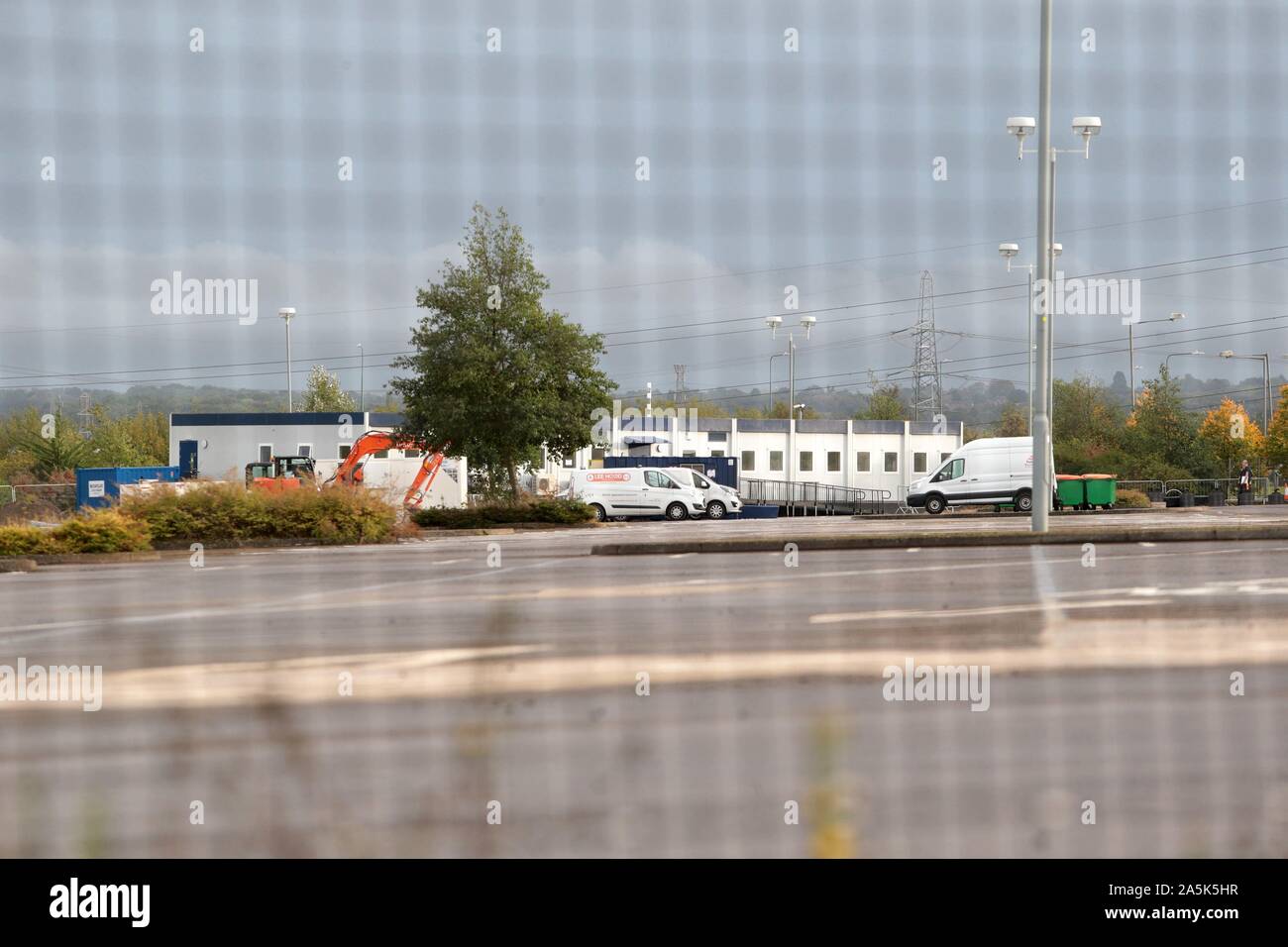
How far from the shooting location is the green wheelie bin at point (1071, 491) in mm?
35403

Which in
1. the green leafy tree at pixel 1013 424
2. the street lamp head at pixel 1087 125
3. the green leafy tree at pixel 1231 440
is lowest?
the green leafy tree at pixel 1231 440

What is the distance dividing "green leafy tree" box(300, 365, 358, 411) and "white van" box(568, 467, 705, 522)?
47.3 metres

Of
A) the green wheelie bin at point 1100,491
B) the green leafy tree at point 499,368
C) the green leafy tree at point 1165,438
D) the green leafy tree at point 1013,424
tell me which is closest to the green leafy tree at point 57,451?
the green leafy tree at point 499,368

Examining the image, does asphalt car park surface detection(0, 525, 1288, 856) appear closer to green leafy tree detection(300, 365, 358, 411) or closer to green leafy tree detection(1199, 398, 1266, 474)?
green leafy tree detection(1199, 398, 1266, 474)

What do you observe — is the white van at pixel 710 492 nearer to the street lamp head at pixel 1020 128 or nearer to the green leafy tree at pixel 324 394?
the street lamp head at pixel 1020 128

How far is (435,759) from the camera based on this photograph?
21.1 feet

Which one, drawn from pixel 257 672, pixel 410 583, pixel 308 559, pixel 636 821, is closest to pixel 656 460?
pixel 308 559

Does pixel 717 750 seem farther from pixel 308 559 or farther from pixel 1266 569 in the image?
pixel 308 559

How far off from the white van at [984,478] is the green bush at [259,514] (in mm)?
19007

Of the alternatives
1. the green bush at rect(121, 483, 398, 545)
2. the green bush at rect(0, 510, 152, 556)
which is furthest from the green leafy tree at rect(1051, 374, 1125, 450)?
the green bush at rect(0, 510, 152, 556)

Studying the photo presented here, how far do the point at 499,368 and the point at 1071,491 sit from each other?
53.5 feet

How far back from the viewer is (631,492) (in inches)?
1518

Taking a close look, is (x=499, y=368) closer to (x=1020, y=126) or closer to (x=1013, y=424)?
(x=1020, y=126)
